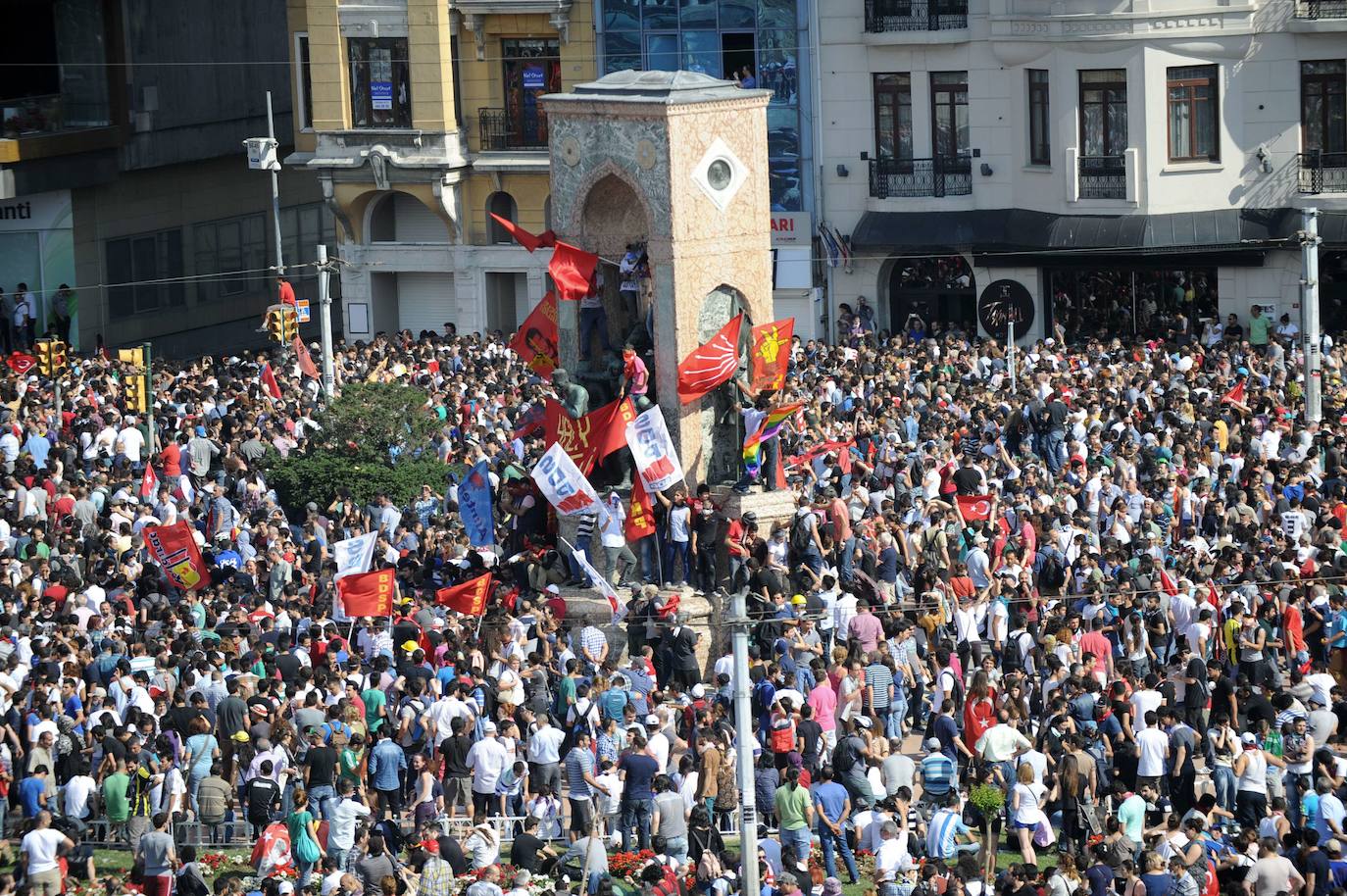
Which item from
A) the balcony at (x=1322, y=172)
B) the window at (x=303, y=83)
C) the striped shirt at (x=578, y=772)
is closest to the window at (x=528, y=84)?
the window at (x=303, y=83)

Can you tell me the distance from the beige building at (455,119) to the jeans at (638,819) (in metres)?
28.1

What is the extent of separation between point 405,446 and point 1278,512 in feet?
41.1

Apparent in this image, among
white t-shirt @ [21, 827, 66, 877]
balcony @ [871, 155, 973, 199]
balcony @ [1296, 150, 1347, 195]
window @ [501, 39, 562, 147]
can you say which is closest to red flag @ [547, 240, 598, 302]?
white t-shirt @ [21, 827, 66, 877]

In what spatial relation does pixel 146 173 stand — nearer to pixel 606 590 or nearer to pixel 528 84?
pixel 528 84

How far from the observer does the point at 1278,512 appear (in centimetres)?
2973

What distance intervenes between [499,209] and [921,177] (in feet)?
29.8

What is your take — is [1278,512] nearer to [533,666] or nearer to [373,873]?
[533,666]

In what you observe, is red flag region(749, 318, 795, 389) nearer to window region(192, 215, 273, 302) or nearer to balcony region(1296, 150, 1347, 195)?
balcony region(1296, 150, 1347, 195)

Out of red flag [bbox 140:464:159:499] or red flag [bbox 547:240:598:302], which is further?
red flag [bbox 140:464:159:499]

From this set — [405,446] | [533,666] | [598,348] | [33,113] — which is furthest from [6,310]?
[533,666]

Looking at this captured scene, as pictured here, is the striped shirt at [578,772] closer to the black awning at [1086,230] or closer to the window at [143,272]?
the black awning at [1086,230]

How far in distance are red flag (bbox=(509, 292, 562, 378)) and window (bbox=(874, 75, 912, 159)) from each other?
56.4 ft

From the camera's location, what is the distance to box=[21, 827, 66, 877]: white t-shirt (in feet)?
75.0

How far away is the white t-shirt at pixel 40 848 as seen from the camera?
22.9 metres
